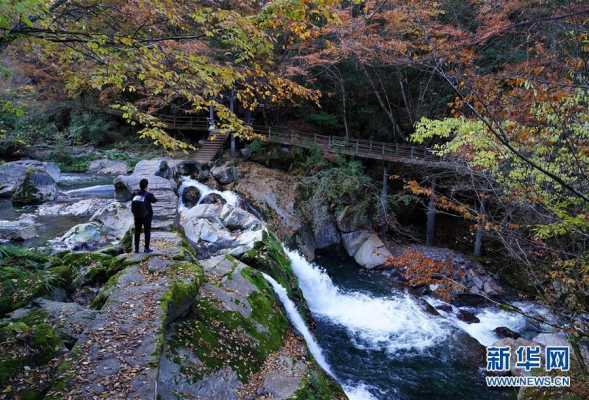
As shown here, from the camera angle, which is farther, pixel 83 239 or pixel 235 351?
pixel 83 239

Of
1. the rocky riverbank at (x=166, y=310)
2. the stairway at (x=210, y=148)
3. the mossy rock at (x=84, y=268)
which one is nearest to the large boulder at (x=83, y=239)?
the rocky riverbank at (x=166, y=310)

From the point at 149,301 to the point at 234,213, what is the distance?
6579 millimetres

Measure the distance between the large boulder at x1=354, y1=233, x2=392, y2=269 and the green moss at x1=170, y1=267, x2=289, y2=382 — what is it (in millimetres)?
7972

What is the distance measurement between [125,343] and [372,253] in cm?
1154

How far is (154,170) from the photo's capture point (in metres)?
14.7

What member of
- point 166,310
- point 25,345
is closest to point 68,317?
point 25,345

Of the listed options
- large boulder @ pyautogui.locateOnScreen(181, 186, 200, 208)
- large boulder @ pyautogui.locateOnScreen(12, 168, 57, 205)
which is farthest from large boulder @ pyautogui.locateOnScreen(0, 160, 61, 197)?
large boulder @ pyautogui.locateOnScreen(181, 186, 200, 208)

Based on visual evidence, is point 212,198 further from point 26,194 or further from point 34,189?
point 26,194

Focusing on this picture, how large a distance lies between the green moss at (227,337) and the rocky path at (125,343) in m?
0.61

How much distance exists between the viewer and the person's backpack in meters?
6.27

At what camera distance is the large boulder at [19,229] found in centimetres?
938

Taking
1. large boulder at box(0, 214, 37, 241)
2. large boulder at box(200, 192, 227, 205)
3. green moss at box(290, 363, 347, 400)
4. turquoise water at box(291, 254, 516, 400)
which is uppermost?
large boulder at box(200, 192, 227, 205)

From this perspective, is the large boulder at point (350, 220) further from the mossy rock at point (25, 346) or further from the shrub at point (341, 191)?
the mossy rock at point (25, 346)

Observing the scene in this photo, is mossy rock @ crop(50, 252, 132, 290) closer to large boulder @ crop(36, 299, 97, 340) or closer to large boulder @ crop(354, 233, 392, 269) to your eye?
large boulder @ crop(36, 299, 97, 340)
